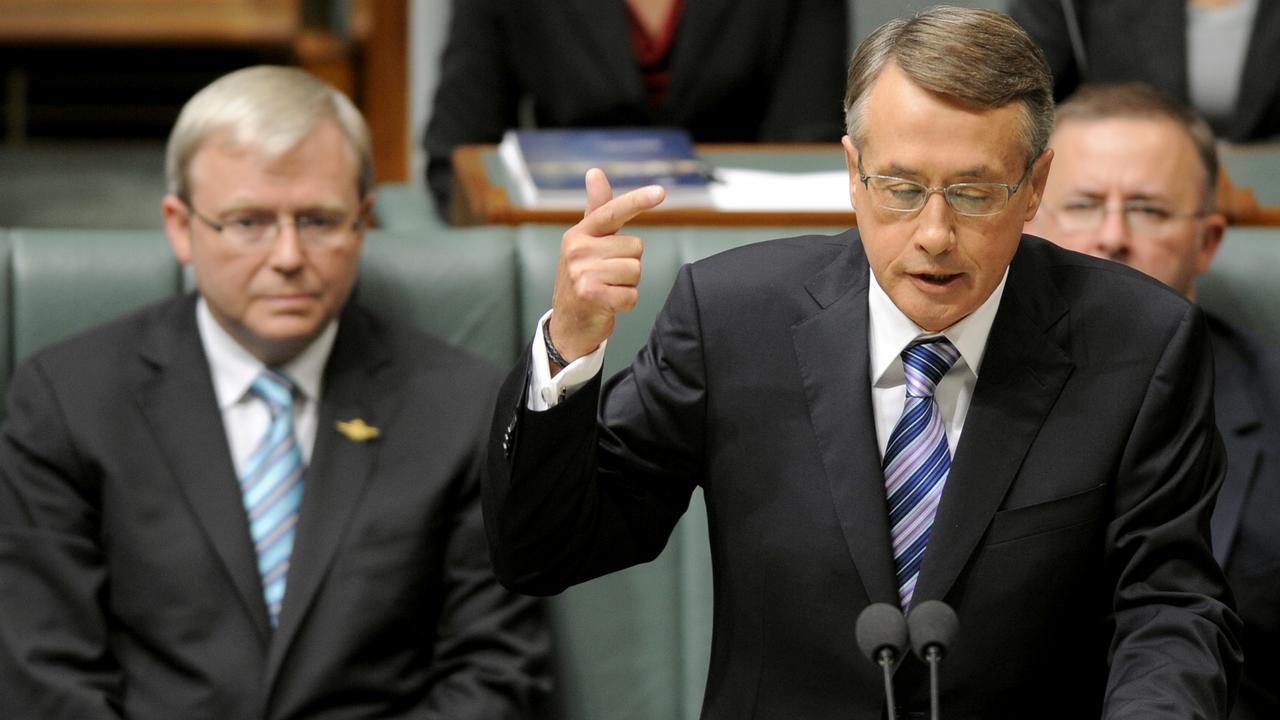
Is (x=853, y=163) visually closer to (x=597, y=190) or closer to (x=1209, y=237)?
(x=597, y=190)

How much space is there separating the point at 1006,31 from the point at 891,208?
0.17 meters

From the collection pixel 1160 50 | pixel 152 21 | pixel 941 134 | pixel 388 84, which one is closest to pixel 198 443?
pixel 941 134

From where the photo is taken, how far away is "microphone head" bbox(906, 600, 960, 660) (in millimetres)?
1207

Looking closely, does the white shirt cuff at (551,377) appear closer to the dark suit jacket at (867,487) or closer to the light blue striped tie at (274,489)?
the dark suit jacket at (867,487)

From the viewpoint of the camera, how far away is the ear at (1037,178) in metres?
1.41

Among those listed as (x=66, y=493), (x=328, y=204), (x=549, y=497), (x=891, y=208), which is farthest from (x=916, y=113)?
(x=66, y=493)

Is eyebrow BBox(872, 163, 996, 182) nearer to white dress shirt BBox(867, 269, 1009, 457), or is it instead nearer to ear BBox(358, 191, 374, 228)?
white dress shirt BBox(867, 269, 1009, 457)

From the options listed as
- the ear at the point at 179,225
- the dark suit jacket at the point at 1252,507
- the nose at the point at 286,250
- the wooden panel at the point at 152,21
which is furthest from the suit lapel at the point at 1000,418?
the wooden panel at the point at 152,21

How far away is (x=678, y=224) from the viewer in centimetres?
229

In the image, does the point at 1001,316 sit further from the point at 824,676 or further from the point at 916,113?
the point at 824,676

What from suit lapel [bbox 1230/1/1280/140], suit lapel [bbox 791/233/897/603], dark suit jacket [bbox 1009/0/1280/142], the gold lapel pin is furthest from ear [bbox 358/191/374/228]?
suit lapel [bbox 1230/1/1280/140]

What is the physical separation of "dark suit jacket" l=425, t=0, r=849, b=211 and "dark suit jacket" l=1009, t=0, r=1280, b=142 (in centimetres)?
35

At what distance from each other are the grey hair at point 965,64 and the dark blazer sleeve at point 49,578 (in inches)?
37.7

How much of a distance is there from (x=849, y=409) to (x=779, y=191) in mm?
924
